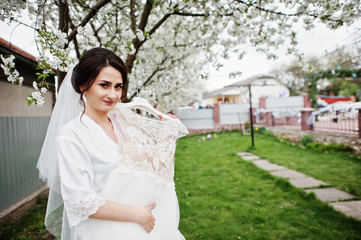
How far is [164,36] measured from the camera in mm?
6828

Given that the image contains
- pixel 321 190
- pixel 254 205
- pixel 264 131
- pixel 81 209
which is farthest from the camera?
pixel 264 131

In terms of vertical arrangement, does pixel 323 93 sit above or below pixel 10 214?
above

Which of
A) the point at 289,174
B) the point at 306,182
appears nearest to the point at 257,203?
the point at 306,182

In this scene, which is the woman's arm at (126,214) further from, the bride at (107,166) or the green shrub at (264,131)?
the green shrub at (264,131)

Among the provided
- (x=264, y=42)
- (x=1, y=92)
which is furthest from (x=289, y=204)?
(x=1, y=92)

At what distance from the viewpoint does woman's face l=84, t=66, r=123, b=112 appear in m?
1.44

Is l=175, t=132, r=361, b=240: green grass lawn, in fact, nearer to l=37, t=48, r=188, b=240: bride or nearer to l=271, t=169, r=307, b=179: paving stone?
l=271, t=169, r=307, b=179: paving stone

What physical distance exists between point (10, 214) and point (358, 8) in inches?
250

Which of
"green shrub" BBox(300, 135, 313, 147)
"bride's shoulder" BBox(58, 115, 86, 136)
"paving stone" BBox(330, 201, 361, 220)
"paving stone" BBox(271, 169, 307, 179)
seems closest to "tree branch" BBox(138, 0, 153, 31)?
"bride's shoulder" BBox(58, 115, 86, 136)

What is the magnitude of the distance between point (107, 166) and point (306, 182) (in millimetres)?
5055

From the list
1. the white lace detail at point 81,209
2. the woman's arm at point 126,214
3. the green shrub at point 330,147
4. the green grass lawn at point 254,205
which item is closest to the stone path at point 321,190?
the green grass lawn at point 254,205

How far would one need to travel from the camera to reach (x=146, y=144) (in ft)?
4.96

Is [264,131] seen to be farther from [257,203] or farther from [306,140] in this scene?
[257,203]

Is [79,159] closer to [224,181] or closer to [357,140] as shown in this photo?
[224,181]
